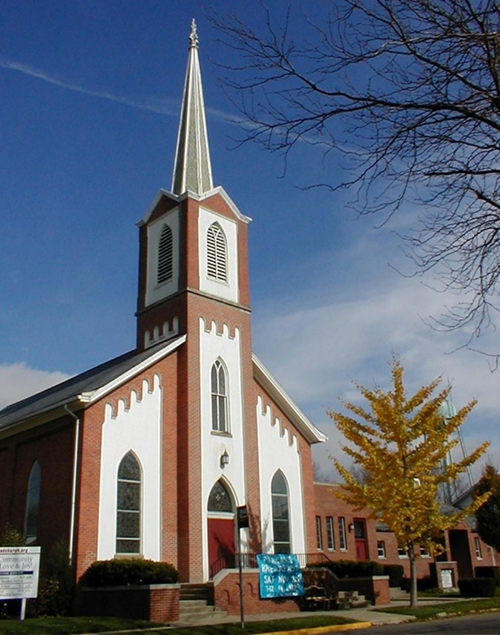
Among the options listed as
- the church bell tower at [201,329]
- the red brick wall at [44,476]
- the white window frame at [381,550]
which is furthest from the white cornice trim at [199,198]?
the white window frame at [381,550]

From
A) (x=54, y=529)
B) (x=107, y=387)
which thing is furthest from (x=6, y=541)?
(x=107, y=387)

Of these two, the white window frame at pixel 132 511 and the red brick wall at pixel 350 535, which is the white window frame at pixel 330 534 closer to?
the red brick wall at pixel 350 535

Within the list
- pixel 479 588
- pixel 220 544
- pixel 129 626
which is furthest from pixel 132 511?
pixel 479 588

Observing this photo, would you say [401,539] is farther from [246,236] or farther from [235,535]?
A: [246,236]

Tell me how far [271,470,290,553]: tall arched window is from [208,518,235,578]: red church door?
262 cm

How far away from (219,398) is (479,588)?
13957 mm

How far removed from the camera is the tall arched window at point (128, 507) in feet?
75.7

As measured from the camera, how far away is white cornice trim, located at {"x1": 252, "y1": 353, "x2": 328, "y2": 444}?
29.4 meters

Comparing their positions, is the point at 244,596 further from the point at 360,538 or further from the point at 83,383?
the point at 360,538

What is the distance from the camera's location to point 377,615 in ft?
68.3

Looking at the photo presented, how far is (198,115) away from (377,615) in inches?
983

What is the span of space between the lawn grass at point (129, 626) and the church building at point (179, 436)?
373 centimetres

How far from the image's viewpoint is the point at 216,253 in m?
29.8

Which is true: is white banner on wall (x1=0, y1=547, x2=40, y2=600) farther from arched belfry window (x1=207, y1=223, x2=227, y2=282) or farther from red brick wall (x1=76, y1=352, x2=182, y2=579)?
arched belfry window (x1=207, y1=223, x2=227, y2=282)
